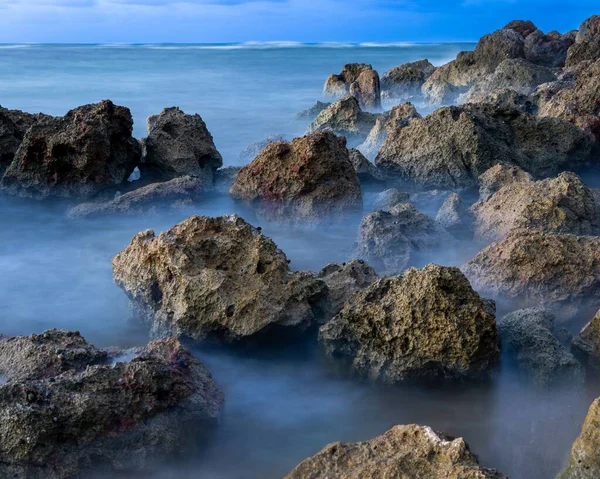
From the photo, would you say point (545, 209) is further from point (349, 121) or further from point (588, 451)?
point (349, 121)

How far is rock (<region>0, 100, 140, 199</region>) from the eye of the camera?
6.81m

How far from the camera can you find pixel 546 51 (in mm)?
18703

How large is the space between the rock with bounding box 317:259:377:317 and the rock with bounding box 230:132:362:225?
5.74 feet

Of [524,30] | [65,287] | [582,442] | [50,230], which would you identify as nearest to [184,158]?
[50,230]

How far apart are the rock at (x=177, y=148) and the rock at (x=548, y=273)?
3.91m

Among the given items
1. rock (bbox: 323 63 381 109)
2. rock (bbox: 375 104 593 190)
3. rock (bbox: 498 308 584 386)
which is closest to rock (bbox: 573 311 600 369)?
rock (bbox: 498 308 584 386)

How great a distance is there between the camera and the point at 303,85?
2455 centimetres

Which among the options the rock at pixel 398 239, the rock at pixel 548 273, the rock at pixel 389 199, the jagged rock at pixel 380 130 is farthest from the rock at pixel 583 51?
the rock at pixel 548 273

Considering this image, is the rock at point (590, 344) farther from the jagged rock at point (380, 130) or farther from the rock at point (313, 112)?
the rock at point (313, 112)

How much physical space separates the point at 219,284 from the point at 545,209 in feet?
9.07

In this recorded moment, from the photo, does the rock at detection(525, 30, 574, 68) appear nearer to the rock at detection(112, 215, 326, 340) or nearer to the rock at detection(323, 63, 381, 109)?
the rock at detection(323, 63, 381, 109)

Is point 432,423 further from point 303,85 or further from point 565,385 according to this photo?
point 303,85

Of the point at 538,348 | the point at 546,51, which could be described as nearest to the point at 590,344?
the point at 538,348

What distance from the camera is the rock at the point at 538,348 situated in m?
3.70
